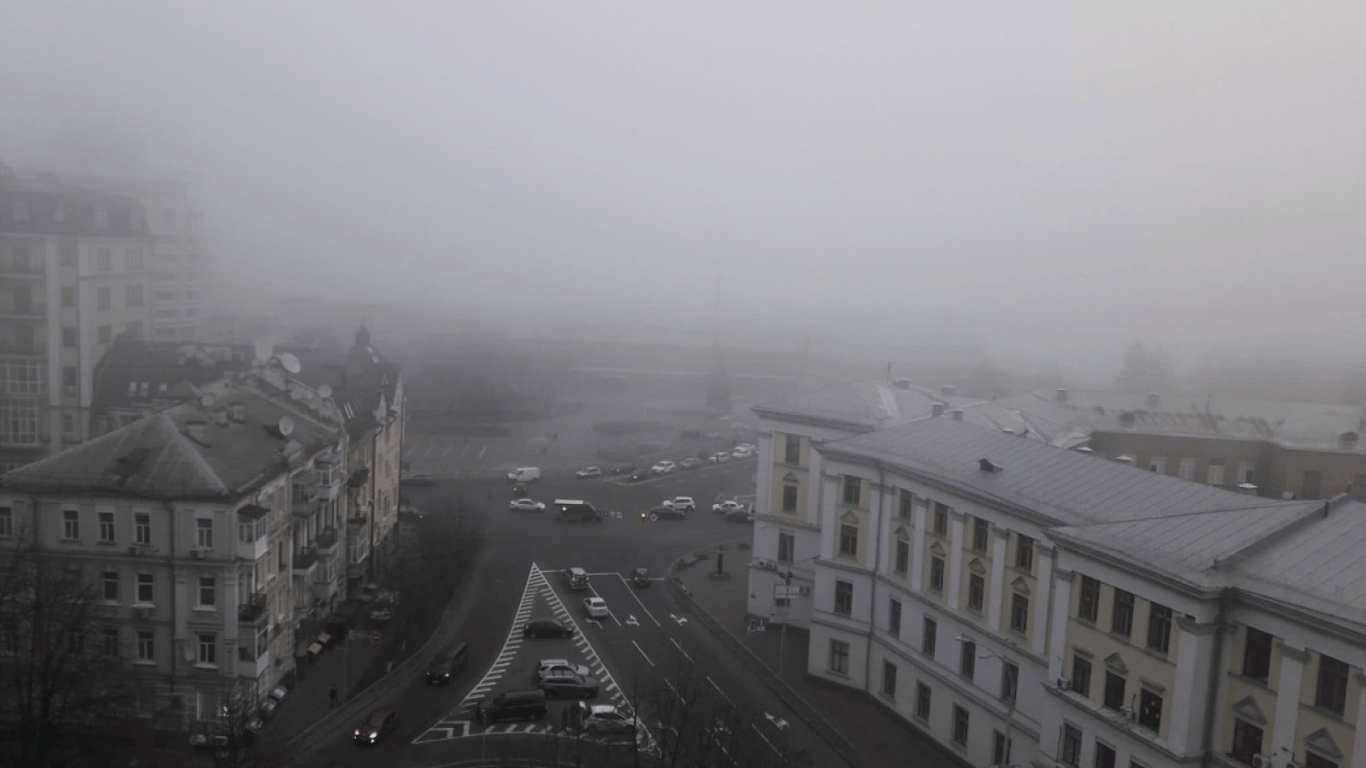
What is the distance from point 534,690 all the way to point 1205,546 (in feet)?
24.2

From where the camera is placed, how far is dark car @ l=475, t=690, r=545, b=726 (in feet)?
39.7

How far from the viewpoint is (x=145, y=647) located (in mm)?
11492

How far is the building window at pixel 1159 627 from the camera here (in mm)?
8188

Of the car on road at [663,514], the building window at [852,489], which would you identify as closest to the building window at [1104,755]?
the building window at [852,489]

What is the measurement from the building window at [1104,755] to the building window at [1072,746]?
22cm

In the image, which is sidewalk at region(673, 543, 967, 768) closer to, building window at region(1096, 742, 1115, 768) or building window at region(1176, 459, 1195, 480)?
building window at region(1096, 742, 1115, 768)

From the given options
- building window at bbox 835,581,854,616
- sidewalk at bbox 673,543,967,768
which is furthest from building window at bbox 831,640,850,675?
building window at bbox 835,581,854,616

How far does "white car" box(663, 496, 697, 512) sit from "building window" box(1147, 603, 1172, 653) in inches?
616

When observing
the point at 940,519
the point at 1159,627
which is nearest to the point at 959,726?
the point at 940,519

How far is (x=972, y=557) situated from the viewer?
11398mm

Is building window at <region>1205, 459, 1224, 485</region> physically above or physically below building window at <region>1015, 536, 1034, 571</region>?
below

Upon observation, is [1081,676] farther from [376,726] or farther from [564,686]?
[376,726]

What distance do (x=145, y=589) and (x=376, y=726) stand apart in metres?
2.74

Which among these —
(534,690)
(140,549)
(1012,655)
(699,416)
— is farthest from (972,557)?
(699,416)
